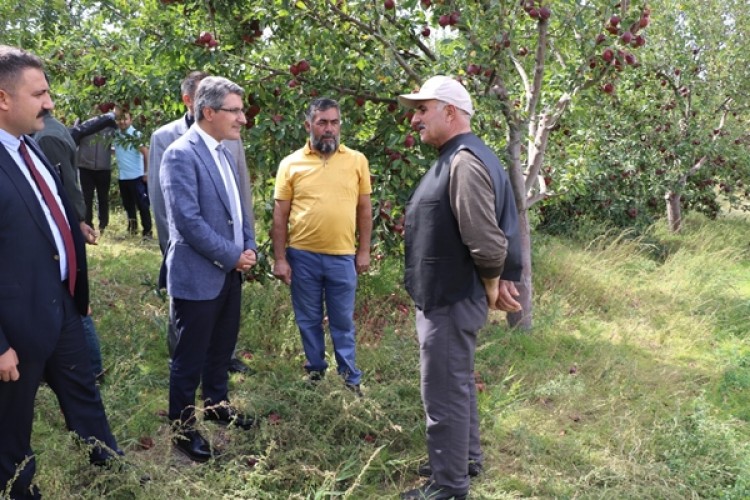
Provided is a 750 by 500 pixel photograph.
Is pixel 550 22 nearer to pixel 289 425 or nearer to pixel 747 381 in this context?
pixel 747 381

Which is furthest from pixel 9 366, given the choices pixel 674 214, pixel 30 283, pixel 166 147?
pixel 674 214

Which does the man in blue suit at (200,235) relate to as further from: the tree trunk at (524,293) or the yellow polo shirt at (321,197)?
the tree trunk at (524,293)

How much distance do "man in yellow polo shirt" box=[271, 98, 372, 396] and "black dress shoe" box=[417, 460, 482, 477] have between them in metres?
0.71

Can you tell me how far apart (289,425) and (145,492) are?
0.83 m

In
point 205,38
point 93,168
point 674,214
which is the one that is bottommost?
point 674,214

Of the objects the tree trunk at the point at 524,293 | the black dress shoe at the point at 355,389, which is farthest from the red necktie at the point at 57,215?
the tree trunk at the point at 524,293

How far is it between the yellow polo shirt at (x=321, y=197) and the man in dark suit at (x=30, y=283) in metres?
1.35

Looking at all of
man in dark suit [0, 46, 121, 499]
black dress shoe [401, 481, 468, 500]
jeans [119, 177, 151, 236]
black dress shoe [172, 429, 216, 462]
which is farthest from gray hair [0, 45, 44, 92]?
jeans [119, 177, 151, 236]

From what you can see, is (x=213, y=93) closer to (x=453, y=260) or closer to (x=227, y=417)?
(x=453, y=260)

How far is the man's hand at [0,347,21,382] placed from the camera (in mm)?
2215

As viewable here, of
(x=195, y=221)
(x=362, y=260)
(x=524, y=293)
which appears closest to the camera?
(x=195, y=221)

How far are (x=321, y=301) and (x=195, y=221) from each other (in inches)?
45.4

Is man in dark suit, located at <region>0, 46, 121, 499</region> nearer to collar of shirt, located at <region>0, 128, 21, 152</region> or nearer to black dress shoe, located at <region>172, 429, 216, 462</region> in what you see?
collar of shirt, located at <region>0, 128, 21, 152</region>

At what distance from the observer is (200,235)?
292 centimetres
